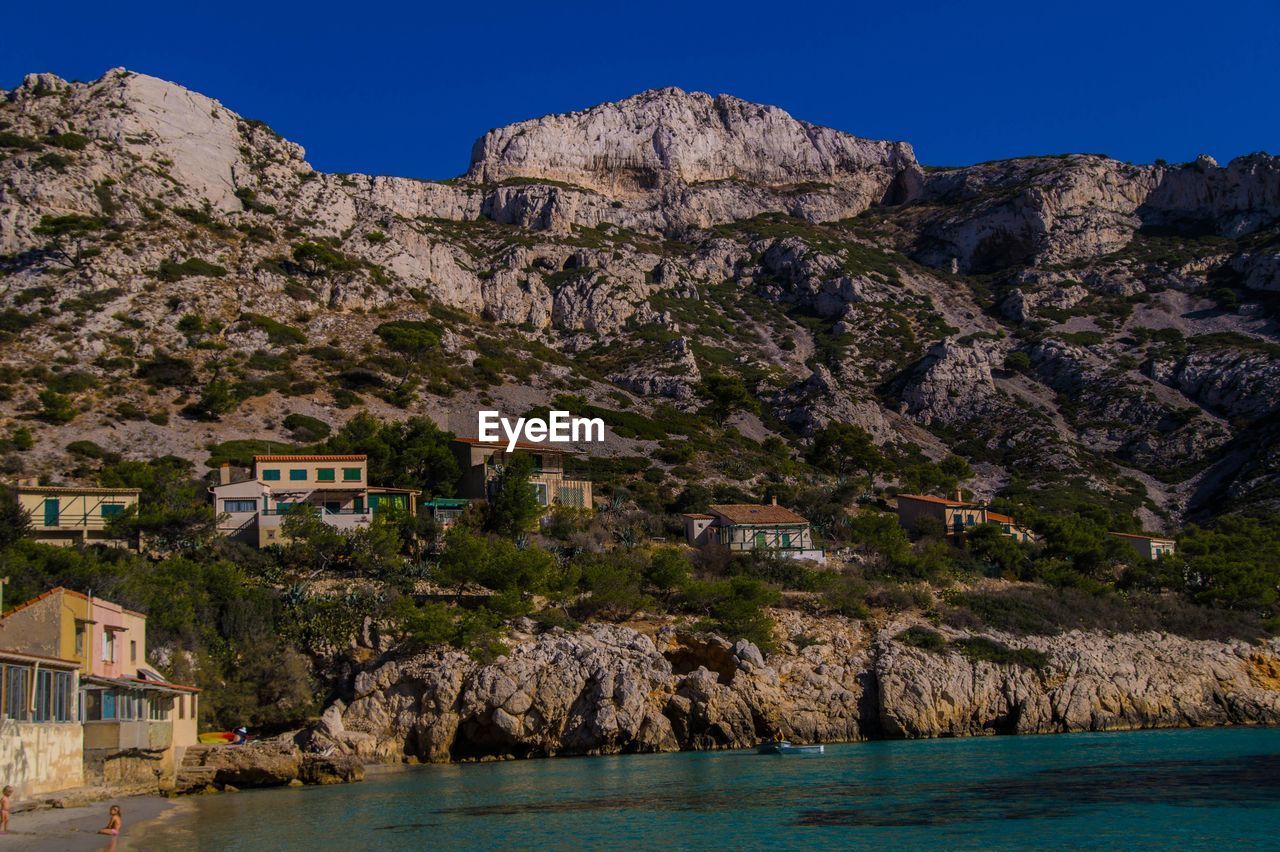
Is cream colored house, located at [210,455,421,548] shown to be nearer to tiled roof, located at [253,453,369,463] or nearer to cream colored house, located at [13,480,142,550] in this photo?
tiled roof, located at [253,453,369,463]

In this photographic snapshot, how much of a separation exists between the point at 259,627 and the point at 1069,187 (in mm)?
110367

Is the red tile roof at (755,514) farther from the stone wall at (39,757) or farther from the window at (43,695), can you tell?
the window at (43,695)

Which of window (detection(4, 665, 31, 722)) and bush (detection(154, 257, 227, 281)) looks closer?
window (detection(4, 665, 31, 722))

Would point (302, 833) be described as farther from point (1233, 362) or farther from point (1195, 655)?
point (1233, 362)

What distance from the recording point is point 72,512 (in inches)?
1938

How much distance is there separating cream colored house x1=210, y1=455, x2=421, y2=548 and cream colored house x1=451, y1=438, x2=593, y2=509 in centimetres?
A: 397

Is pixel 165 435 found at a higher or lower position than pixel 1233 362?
lower

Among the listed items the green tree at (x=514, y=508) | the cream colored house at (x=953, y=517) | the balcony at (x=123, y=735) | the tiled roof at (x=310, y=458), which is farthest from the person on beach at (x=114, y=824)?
the cream colored house at (x=953, y=517)

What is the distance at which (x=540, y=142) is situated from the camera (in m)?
148

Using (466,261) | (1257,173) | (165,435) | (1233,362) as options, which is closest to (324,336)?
(165,435)

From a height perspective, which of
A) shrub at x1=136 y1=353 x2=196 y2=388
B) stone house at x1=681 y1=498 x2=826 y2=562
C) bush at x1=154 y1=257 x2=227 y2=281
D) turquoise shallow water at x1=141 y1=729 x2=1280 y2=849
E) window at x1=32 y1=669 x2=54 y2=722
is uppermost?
bush at x1=154 y1=257 x2=227 y2=281

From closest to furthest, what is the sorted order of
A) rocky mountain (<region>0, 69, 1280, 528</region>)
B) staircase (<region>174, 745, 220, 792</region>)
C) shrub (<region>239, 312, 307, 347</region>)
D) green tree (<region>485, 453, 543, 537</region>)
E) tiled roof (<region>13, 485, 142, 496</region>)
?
staircase (<region>174, 745, 220, 792</region>), tiled roof (<region>13, 485, 142, 496</region>), green tree (<region>485, 453, 543, 537</region>), rocky mountain (<region>0, 69, 1280, 528</region>), shrub (<region>239, 312, 307, 347</region>)

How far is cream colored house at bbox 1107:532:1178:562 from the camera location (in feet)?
213

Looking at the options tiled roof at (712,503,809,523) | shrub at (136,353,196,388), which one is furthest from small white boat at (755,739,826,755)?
shrub at (136,353,196,388)
